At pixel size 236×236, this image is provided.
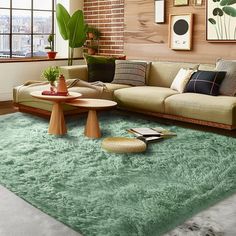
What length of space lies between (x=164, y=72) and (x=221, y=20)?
98 cm

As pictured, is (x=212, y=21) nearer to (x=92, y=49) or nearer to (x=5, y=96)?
(x=92, y=49)

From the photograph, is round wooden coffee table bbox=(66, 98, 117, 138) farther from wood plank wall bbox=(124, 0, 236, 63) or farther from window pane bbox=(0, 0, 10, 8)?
window pane bbox=(0, 0, 10, 8)

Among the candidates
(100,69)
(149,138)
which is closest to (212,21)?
(100,69)

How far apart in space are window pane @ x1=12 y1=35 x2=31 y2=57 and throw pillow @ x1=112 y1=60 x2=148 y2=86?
1.97 meters

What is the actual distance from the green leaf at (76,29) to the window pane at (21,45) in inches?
33.2

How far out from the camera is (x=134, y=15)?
238 inches

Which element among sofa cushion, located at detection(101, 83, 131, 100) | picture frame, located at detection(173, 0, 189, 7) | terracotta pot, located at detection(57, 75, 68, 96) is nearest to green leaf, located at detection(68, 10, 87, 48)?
sofa cushion, located at detection(101, 83, 131, 100)

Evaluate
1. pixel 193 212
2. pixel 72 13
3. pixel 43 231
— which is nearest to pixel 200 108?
pixel 193 212

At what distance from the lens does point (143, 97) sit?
4.77 meters

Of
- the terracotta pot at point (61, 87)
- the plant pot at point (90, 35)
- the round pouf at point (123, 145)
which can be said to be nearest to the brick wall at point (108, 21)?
the plant pot at point (90, 35)

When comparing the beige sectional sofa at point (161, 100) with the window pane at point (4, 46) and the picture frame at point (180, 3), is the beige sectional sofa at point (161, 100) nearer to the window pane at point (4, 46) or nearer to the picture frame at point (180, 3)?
the picture frame at point (180, 3)

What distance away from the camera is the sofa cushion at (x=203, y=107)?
4047 mm

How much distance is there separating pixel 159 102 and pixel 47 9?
129 inches

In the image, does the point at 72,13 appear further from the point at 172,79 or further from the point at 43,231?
the point at 43,231
